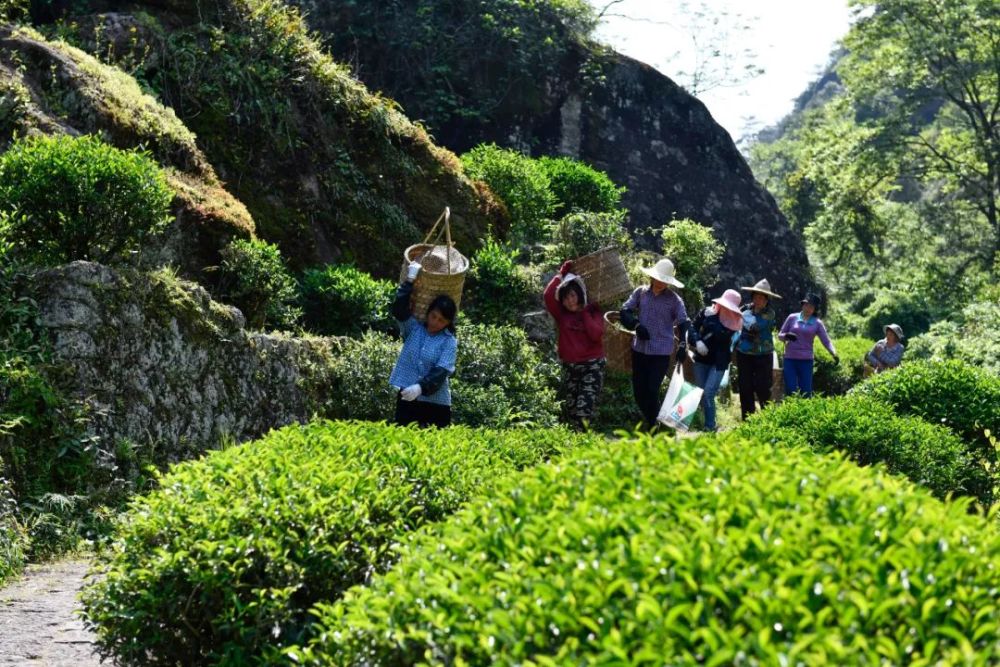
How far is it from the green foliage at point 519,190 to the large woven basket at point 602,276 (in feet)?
12.5

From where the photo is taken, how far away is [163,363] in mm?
8391

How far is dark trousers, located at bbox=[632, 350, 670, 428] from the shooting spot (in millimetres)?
10859

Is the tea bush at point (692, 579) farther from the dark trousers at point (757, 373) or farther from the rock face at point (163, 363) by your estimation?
the dark trousers at point (757, 373)

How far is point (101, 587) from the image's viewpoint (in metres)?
4.53

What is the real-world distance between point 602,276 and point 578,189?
622cm

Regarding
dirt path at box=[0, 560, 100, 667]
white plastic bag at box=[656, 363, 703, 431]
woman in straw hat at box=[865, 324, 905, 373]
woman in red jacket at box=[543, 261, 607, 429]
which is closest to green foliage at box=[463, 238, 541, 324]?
woman in red jacket at box=[543, 261, 607, 429]

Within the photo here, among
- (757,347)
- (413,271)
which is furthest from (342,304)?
(757,347)

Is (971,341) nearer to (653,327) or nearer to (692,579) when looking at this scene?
(653,327)

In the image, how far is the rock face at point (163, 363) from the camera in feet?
25.6

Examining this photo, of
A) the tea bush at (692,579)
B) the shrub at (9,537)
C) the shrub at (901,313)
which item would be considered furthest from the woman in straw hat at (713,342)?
the shrub at (901,313)

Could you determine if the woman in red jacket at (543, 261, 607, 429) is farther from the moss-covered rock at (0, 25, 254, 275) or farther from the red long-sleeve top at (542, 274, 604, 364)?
the moss-covered rock at (0, 25, 254, 275)

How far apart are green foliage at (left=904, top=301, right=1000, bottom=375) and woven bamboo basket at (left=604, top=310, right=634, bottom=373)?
13.7 ft

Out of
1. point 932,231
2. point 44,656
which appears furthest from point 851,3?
point 44,656

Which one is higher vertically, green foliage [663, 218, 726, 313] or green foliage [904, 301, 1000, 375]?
green foliage [663, 218, 726, 313]
